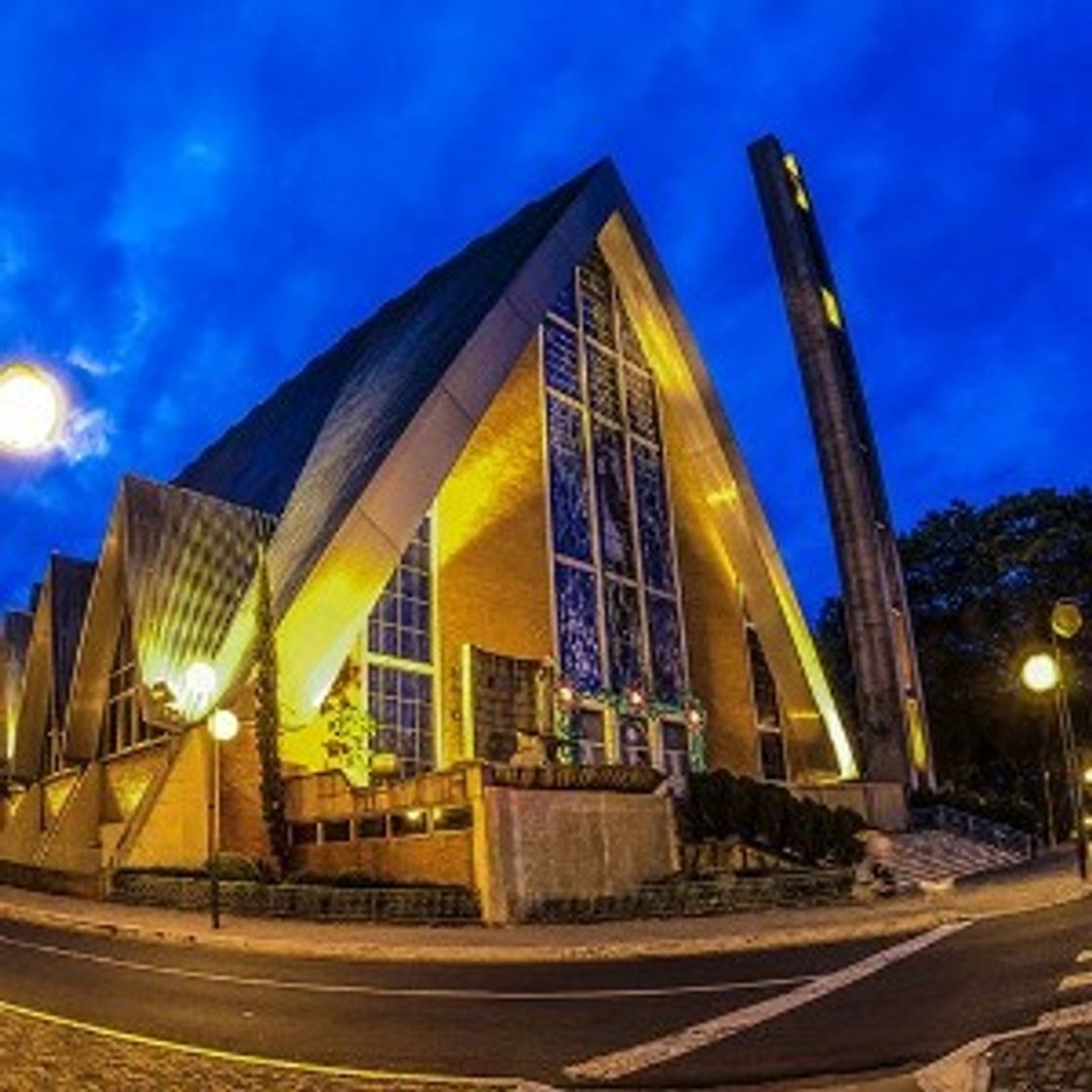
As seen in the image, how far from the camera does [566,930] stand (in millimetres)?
17531

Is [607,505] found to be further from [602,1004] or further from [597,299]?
[602,1004]

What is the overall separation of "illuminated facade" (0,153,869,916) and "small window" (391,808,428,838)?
0.22 ft

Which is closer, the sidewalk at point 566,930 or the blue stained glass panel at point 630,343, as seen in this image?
the sidewalk at point 566,930

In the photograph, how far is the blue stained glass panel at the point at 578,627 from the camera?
34.5 metres

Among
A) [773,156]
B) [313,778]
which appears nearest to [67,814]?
[313,778]

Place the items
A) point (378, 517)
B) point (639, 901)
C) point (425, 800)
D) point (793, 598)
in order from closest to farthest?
1. point (639, 901)
2. point (425, 800)
3. point (378, 517)
4. point (793, 598)

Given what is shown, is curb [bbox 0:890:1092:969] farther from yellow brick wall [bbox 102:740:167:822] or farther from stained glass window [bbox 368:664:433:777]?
stained glass window [bbox 368:664:433:777]

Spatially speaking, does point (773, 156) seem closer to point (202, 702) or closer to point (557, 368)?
point (557, 368)

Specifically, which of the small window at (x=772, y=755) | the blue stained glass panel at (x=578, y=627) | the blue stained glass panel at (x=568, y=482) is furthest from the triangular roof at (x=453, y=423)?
the blue stained glass panel at (x=578, y=627)

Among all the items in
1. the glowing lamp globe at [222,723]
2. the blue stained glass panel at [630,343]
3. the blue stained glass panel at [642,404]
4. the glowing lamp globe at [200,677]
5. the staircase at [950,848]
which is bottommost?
the staircase at [950,848]

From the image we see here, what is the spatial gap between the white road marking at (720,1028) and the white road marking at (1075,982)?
1.97 m

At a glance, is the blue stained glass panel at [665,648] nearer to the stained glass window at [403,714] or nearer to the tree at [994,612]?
the stained glass window at [403,714]

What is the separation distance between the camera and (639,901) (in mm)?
19156

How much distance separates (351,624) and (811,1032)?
1853cm
